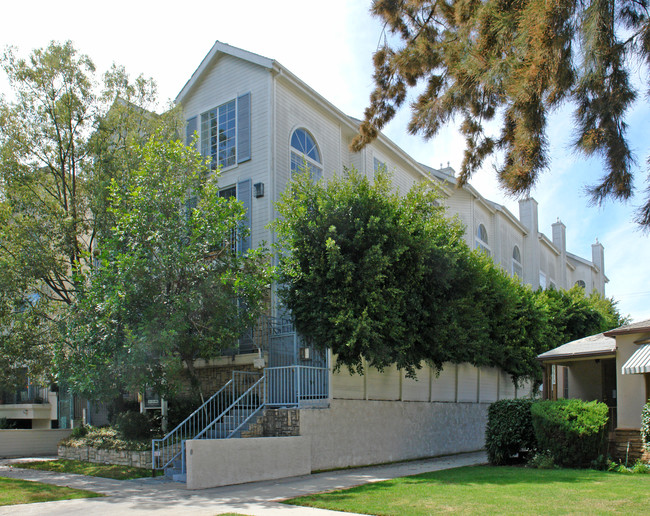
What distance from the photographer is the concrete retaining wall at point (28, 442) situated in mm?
18188

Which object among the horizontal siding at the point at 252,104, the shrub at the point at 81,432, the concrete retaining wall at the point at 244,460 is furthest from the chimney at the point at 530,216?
the shrub at the point at 81,432

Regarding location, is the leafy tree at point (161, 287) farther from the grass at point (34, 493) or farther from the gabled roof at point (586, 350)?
the gabled roof at point (586, 350)

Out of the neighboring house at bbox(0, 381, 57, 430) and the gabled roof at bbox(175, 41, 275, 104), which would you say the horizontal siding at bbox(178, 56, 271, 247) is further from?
the neighboring house at bbox(0, 381, 57, 430)

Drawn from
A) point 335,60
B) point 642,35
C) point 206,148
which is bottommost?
point 642,35

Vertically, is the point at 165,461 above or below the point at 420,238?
below

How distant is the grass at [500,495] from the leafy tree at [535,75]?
13.2 feet

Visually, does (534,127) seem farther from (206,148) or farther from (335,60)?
(206,148)

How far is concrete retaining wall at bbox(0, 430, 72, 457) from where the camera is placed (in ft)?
59.7

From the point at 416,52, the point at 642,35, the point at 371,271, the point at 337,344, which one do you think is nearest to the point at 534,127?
the point at 642,35

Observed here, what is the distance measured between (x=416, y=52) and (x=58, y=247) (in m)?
10.5

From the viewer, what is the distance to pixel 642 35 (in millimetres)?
7203

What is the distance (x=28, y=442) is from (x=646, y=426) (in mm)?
16921

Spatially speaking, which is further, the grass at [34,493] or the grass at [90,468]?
the grass at [90,468]

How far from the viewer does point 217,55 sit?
20.5 meters
